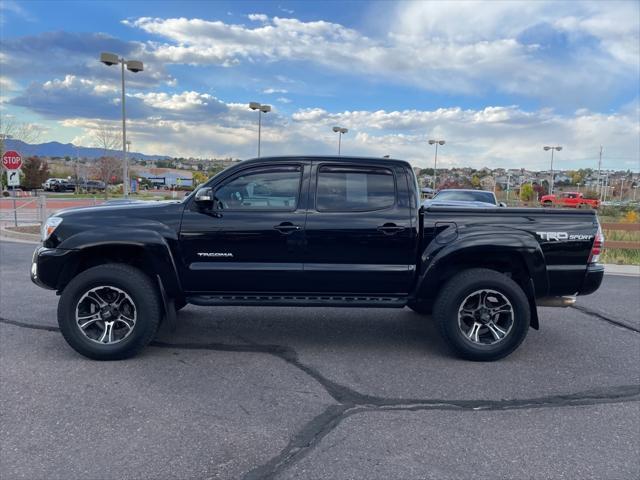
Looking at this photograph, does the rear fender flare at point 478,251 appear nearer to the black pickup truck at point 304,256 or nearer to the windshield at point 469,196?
the black pickup truck at point 304,256

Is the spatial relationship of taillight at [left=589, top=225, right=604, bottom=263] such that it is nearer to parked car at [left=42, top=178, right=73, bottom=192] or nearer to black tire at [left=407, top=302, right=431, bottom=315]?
black tire at [left=407, top=302, right=431, bottom=315]

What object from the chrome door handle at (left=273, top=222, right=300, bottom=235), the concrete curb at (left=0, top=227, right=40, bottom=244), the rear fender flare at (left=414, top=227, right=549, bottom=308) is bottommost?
the concrete curb at (left=0, top=227, right=40, bottom=244)

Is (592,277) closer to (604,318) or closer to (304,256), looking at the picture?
(604,318)

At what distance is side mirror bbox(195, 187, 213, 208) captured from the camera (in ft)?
15.3

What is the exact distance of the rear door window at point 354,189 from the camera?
4.86 metres

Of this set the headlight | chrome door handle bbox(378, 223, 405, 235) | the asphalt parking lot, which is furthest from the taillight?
the headlight

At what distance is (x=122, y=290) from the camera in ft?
15.1

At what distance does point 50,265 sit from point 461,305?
380 centimetres

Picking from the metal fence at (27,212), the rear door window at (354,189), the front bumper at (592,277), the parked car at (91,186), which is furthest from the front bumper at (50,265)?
the parked car at (91,186)

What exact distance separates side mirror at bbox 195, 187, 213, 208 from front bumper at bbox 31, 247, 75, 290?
1.23 meters

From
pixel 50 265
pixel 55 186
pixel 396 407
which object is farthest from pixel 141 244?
pixel 55 186

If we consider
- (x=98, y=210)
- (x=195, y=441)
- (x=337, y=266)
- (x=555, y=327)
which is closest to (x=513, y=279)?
(x=555, y=327)

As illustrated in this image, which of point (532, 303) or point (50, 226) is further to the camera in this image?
point (532, 303)

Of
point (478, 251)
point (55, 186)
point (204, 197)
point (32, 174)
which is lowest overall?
point (55, 186)
